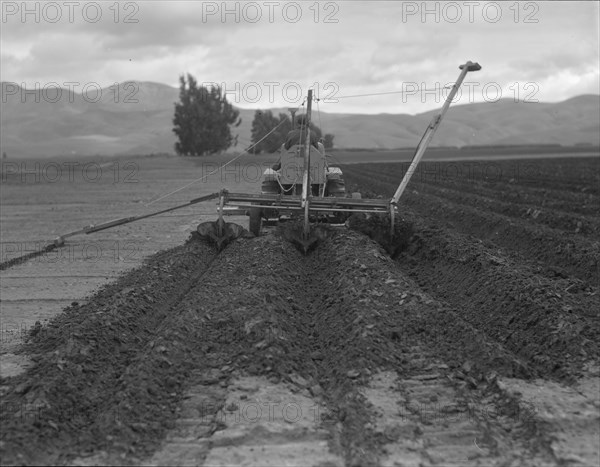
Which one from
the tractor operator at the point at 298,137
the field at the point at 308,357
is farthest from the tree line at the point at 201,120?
the field at the point at 308,357

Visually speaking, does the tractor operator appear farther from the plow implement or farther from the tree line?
the tree line

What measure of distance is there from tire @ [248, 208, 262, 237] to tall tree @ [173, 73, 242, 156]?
6544cm

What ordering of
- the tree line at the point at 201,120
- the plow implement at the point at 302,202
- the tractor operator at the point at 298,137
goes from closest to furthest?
the plow implement at the point at 302,202
the tractor operator at the point at 298,137
the tree line at the point at 201,120

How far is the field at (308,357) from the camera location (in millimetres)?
4895

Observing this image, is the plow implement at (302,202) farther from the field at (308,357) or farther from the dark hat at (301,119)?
the field at (308,357)

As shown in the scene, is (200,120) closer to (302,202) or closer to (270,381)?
(302,202)

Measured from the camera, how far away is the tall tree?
7800 centimetres

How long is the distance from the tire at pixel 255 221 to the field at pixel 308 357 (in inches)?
44.7

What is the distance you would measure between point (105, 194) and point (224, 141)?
5305 cm

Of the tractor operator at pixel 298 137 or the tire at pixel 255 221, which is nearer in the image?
the tire at pixel 255 221

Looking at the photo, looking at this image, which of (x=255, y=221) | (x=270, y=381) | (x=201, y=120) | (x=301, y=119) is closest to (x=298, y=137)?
(x=301, y=119)

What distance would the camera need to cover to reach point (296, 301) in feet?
28.3

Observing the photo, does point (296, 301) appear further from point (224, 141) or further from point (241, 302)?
point (224, 141)

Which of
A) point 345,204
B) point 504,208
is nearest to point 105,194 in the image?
point 504,208
